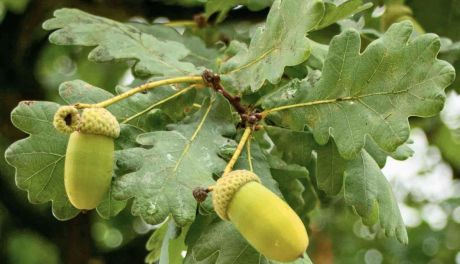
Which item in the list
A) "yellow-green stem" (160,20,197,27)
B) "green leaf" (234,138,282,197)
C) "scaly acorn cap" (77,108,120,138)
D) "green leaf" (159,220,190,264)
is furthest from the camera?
"yellow-green stem" (160,20,197,27)

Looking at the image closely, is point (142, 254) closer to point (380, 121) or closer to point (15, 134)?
point (15, 134)

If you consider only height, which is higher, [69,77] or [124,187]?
[124,187]

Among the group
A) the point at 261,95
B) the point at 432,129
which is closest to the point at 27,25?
the point at 261,95

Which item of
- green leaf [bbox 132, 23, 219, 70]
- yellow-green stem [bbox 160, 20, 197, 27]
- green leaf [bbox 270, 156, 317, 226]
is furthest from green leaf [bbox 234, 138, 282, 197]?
yellow-green stem [bbox 160, 20, 197, 27]

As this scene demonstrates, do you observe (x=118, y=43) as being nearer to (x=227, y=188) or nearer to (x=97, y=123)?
(x=97, y=123)

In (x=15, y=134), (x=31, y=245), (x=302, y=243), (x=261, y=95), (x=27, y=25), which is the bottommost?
(x=31, y=245)

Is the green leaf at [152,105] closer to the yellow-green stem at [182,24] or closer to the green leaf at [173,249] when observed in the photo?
the green leaf at [173,249]

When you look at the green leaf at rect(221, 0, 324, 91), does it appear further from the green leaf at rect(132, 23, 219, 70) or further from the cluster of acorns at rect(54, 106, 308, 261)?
the green leaf at rect(132, 23, 219, 70)
